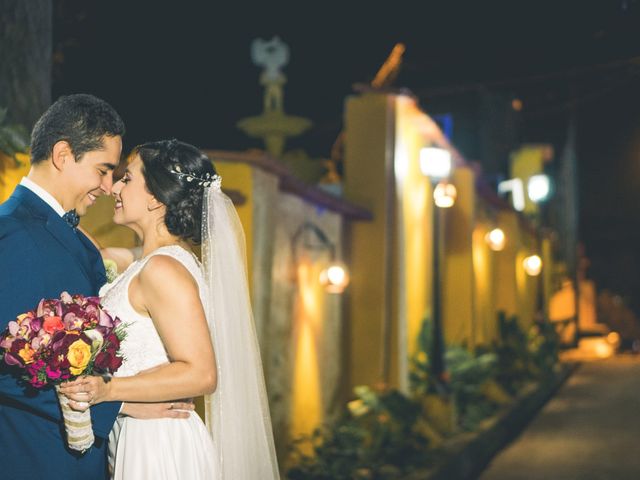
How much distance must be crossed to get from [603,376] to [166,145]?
2453 centimetres

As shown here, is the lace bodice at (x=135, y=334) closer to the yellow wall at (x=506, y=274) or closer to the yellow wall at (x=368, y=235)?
the yellow wall at (x=368, y=235)

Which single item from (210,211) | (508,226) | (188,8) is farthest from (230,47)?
(508,226)

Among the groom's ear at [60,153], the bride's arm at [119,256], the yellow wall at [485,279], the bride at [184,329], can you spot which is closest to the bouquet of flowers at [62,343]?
the bride at [184,329]

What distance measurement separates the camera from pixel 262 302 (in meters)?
8.20

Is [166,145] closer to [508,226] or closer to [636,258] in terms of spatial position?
[508,226]

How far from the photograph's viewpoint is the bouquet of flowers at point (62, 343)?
304 cm

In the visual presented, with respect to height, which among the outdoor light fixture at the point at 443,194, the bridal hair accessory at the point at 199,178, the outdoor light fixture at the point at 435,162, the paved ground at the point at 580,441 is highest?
the outdoor light fixture at the point at 435,162

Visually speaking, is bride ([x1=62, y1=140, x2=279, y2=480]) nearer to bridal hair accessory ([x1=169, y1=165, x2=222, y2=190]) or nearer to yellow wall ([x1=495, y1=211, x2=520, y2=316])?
bridal hair accessory ([x1=169, y1=165, x2=222, y2=190])

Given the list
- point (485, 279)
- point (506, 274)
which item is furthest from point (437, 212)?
point (506, 274)

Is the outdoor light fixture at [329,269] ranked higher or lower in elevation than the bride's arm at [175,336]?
higher

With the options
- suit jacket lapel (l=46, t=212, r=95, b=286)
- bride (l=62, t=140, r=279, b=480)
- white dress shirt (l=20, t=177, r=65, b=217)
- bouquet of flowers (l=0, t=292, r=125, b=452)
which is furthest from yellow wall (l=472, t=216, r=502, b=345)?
bouquet of flowers (l=0, t=292, r=125, b=452)

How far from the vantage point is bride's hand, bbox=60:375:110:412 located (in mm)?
3168

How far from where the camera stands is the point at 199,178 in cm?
395

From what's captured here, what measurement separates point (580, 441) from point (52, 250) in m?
11.5
